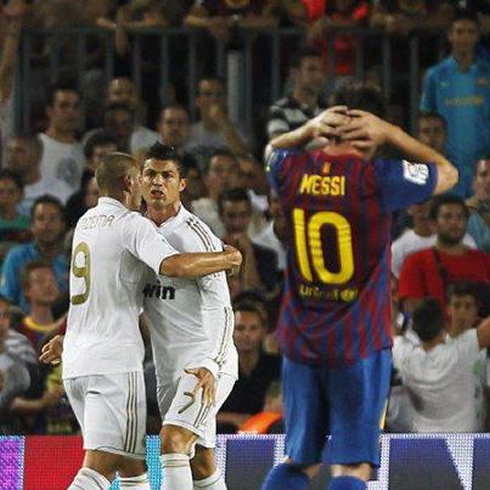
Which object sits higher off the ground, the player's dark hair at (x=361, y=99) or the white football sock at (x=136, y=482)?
the player's dark hair at (x=361, y=99)

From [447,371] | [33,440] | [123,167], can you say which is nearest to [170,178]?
[123,167]

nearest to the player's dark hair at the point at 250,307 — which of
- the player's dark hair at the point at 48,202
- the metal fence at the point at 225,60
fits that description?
the player's dark hair at the point at 48,202

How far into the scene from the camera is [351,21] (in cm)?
1441

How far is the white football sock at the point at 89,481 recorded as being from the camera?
938 centimetres

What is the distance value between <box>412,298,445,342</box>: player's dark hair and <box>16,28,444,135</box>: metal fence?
2.14m

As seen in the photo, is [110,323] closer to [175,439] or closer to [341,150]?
[175,439]

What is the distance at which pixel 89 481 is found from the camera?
9.41m

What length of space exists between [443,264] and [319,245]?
4.42m

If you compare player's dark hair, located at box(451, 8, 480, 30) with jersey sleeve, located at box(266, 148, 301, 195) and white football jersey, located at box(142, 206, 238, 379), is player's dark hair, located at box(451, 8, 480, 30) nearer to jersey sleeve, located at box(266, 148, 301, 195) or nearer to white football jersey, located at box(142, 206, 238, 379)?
white football jersey, located at box(142, 206, 238, 379)

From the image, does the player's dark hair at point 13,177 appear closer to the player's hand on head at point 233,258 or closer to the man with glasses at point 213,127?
the man with glasses at point 213,127

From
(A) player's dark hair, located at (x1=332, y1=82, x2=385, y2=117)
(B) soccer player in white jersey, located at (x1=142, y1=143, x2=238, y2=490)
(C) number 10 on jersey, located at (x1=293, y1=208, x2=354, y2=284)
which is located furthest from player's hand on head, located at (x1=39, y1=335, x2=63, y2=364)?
(A) player's dark hair, located at (x1=332, y1=82, x2=385, y2=117)

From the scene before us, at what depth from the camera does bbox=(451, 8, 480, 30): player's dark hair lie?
13.9 meters

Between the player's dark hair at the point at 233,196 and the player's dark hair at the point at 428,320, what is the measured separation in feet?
5.09

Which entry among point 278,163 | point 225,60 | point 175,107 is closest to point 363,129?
point 278,163
